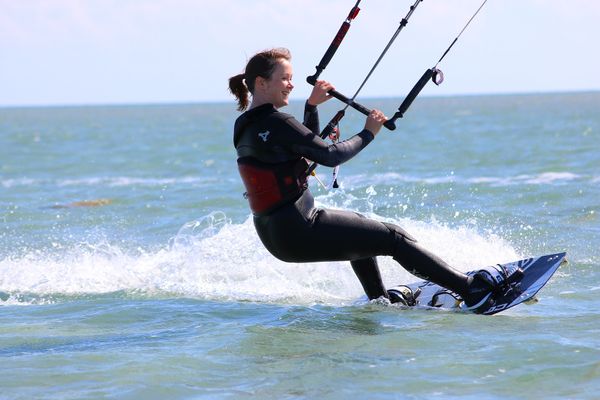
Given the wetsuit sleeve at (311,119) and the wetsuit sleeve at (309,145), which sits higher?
the wetsuit sleeve at (311,119)

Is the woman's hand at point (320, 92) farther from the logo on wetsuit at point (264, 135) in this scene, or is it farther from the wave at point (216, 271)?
the wave at point (216, 271)

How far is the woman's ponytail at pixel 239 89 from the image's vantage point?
6414mm

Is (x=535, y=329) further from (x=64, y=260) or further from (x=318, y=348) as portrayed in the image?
(x=64, y=260)

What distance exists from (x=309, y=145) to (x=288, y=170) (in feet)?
0.82

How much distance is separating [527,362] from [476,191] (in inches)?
419

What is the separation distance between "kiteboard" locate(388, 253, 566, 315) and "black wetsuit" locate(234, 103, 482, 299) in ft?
1.46

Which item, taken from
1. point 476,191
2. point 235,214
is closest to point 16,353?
point 235,214

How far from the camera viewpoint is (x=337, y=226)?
20.7 ft

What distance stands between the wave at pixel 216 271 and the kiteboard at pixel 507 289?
2.02 ft

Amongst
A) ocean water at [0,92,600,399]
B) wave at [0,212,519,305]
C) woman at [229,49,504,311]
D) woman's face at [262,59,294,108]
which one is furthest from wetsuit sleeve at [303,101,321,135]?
Result: wave at [0,212,519,305]

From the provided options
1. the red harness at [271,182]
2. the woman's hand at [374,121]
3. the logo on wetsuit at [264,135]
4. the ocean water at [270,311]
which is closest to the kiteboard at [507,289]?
the ocean water at [270,311]

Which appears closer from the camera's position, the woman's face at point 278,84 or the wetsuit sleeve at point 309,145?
the wetsuit sleeve at point 309,145

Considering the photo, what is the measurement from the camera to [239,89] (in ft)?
21.2

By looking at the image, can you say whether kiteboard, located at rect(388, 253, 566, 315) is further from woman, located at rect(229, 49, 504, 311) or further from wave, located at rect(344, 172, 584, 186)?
wave, located at rect(344, 172, 584, 186)
